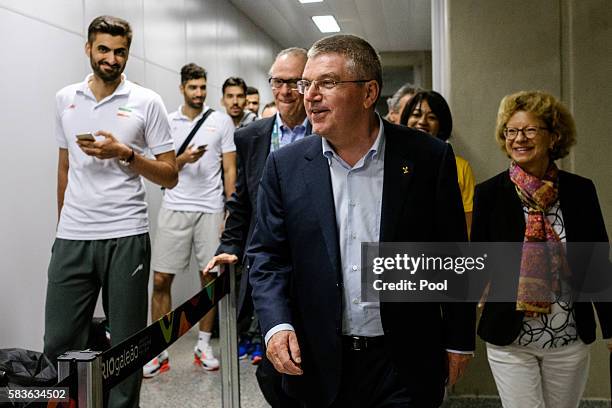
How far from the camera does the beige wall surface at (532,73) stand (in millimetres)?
3697

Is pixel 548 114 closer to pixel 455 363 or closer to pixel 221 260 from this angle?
pixel 455 363

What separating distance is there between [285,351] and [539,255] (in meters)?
1.18

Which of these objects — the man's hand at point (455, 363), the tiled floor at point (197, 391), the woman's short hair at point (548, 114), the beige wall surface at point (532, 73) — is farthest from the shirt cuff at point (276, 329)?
the beige wall surface at point (532, 73)

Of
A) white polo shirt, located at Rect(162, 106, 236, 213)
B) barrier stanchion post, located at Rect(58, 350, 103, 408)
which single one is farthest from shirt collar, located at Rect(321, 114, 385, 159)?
white polo shirt, located at Rect(162, 106, 236, 213)

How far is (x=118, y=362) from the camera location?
1575 millimetres

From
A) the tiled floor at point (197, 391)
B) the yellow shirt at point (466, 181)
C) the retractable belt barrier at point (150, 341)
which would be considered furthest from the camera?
the tiled floor at point (197, 391)

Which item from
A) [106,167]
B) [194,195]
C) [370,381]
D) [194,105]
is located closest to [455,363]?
[370,381]

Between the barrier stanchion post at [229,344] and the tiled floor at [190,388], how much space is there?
1.06 meters

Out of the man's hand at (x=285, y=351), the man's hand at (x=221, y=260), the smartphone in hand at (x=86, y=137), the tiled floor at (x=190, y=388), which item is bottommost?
the tiled floor at (x=190, y=388)

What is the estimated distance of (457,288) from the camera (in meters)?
1.99

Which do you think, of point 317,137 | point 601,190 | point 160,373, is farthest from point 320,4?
point 317,137

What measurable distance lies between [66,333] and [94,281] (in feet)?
0.80

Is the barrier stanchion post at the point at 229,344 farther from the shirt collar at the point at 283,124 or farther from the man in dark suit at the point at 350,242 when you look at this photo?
the man in dark suit at the point at 350,242

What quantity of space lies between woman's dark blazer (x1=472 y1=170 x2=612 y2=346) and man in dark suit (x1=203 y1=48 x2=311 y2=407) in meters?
0.79
